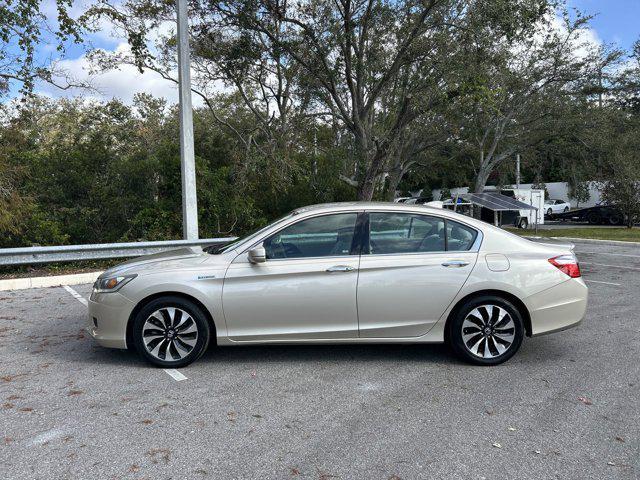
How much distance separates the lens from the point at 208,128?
24.3 meters

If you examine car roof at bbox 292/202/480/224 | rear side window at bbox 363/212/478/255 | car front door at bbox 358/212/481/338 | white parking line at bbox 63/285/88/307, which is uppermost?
car roof at bbox 292/202/480/224

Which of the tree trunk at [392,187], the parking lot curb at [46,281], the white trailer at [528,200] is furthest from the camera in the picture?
the white trailer at [528,200]

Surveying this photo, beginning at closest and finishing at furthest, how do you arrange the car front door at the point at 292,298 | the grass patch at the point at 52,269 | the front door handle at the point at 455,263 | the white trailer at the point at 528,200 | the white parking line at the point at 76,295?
the car front door at the point at 292,298 < the front door handle at the point at 455,263 < the white parking line at the point at 76,295 < the grass patch at the point at 52,269 < the white trailer at the point at 528,200

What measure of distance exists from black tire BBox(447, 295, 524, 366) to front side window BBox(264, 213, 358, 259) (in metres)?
1.24

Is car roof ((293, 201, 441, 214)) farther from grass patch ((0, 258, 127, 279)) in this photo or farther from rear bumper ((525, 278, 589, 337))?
grass patch ((0, 258, 127, 279))

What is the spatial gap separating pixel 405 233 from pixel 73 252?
24.3 feet

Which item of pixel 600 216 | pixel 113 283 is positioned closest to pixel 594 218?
pixel 600 216

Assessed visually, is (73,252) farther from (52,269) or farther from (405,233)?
(405,233)

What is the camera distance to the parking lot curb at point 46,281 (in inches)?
356

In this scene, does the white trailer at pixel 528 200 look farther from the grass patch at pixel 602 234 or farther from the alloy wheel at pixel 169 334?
the alloy wheel at pixel 169 334

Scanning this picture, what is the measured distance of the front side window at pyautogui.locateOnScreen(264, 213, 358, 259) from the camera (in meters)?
4.84

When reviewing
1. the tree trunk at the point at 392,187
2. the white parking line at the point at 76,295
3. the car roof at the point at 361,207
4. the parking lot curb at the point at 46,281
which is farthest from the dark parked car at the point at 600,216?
the white parking line at the point at 76,295

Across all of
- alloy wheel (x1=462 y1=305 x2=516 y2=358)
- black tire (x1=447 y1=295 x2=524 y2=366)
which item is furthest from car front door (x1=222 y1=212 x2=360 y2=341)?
alloy wheel (x1=462 y1=305 x2=516 y2=358)

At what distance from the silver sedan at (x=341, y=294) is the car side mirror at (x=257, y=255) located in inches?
0.5
